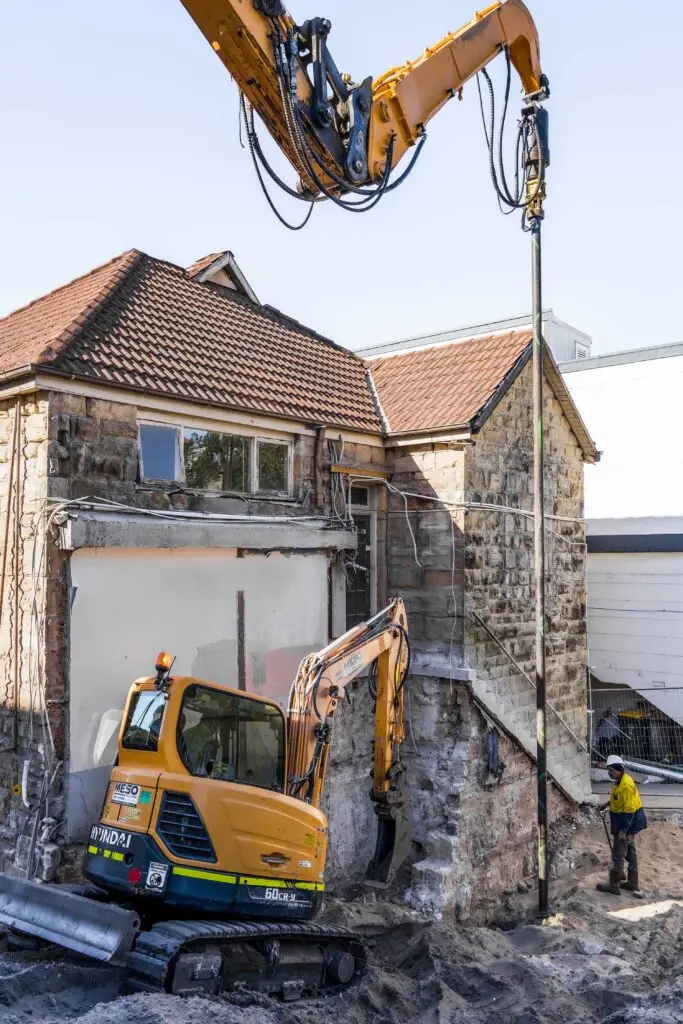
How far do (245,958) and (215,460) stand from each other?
18.0ft

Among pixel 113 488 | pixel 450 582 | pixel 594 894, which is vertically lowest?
pixel 594 894

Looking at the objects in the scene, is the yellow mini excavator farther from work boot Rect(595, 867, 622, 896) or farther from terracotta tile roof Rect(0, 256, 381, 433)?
work boot Rect(595, 867, 622, 896)

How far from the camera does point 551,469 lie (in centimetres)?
1408

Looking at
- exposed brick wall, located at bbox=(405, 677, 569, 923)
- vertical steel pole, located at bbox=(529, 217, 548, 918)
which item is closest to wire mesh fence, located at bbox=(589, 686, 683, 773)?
exposed brick wall, located at bbox=(405, 677, 569, 923)

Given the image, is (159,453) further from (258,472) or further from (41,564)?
(41,564)

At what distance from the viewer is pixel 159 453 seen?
9.74 metres

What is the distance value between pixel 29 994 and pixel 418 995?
3.87 m

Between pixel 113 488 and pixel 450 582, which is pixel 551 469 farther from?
pixel 113 488

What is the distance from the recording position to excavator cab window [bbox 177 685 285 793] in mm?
7469

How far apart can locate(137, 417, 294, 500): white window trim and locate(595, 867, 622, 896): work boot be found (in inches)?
276

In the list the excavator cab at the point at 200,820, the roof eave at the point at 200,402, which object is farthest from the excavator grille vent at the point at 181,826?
the roof eave at the point at 200,402

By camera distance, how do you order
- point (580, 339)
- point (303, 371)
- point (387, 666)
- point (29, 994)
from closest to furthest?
point (29, 994) → point (387, 666) → point (303, 371) → point (580, 339)

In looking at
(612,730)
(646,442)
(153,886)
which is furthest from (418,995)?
(646,442)

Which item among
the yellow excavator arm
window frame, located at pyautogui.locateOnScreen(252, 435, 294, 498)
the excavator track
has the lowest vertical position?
the excavator track
